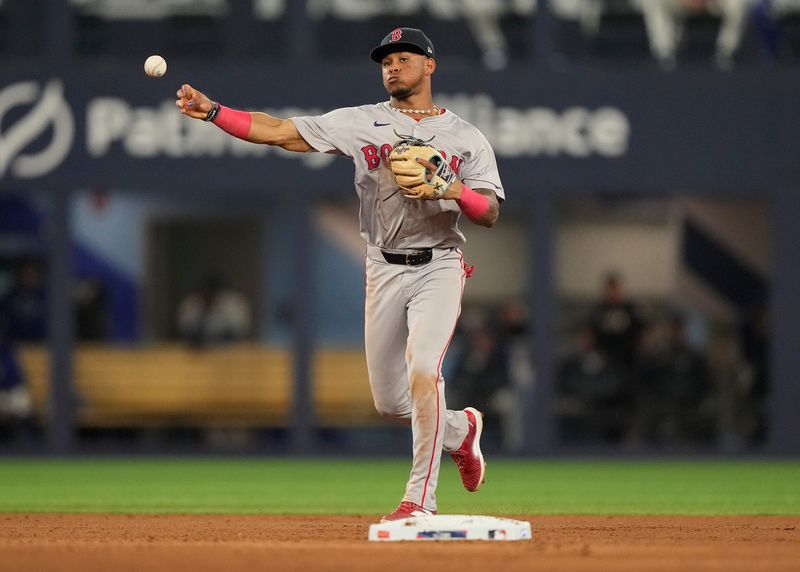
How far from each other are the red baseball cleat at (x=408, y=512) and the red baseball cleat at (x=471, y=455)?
1.89 feet

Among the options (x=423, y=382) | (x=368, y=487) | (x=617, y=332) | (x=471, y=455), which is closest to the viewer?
(x=423, y=382)

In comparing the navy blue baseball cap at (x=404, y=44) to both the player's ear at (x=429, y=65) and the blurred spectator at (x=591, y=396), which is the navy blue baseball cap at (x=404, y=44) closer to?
the player's ear at (x=429, y=65)

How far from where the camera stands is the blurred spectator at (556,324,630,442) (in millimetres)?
14141

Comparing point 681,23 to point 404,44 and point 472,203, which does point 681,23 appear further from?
point 472,203

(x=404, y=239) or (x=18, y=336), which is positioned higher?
(x=404, y=239)

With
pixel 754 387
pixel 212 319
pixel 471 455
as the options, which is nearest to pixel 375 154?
pixel 471 455

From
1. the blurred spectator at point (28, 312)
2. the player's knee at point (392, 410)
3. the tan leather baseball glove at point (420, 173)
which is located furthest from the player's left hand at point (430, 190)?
the blurred spectator at point (28, 312)

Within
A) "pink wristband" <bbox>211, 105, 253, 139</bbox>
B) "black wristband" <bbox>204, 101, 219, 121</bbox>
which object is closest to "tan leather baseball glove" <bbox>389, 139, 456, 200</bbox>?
"pink wristband" <bbox>211, 105, 253, 139</bbox>

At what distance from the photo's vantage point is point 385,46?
269 inches

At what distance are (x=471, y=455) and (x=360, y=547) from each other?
1.37m

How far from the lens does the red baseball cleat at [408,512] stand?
21.4ft

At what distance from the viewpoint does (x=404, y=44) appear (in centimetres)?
680

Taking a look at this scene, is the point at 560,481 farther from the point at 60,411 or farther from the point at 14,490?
the point at 60,411

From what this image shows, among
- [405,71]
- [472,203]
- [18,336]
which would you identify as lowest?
[18,336]
